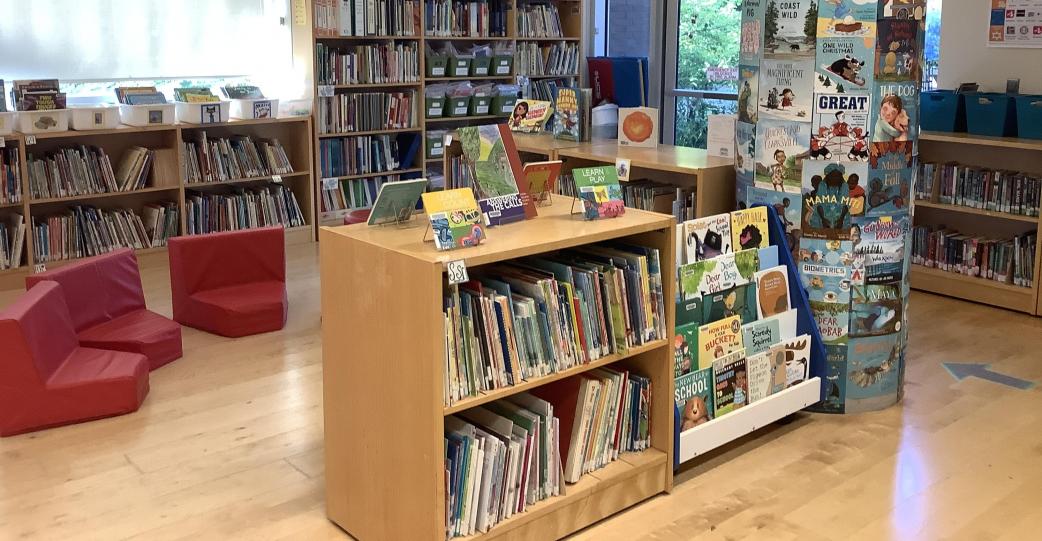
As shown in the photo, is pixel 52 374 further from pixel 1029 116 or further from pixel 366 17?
pixel 1029 116

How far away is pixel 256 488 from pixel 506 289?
126cm

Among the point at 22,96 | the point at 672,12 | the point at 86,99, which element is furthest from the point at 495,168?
the point at 672,12

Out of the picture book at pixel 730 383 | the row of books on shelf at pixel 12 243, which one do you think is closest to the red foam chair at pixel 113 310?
the row of books on shelf at pixel 12 243

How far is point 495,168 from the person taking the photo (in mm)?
3299

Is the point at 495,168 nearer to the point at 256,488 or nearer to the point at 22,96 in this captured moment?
the point at 256,488

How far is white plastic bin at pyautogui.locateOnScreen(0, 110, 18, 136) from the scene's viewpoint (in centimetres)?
601

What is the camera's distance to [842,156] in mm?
3906

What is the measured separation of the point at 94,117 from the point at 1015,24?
18.6 feet

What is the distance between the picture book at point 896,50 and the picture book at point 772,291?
823 millimetres

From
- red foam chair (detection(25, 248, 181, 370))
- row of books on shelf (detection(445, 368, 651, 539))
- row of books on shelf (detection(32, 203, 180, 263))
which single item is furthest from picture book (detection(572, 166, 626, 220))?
row of books on shelf (detection(32, 203, 180, 263))

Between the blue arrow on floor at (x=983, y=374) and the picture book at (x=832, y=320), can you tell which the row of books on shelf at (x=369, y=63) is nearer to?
the picture book at (x=832, y=320)

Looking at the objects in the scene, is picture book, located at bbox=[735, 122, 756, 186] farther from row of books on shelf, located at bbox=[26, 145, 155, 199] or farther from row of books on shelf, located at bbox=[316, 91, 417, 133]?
row of books on shelf, located at bbox=[26, 145, 155, 199]

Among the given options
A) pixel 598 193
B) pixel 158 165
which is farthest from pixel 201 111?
pixel 598 193

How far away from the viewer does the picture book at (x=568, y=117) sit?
5.27 metres
